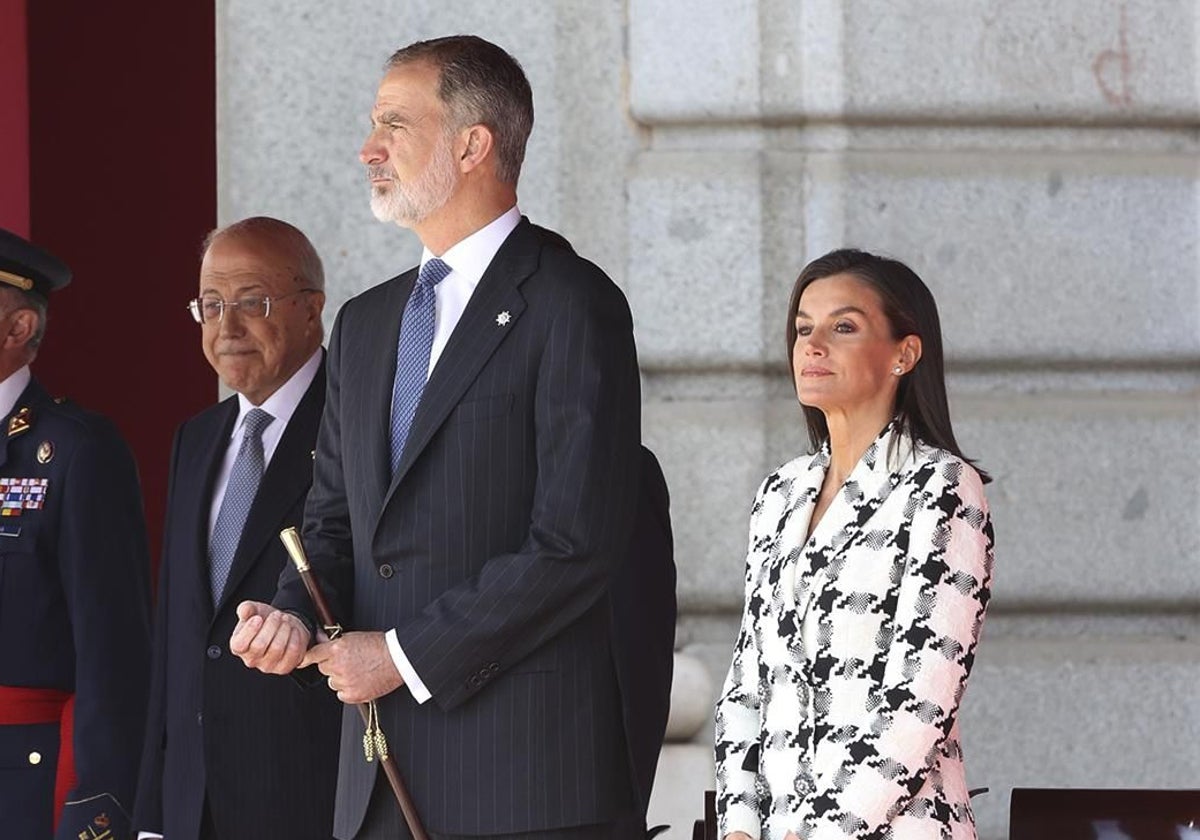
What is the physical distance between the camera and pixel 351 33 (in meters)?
5.19

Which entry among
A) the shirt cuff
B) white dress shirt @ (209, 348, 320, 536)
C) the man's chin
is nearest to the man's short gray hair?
the man's chin

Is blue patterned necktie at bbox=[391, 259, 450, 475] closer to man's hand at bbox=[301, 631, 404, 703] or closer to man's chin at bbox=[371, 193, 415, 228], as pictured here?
man's chin at bbox=[371, 193, 415, 228]

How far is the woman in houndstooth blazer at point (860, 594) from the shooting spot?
3.05 metres

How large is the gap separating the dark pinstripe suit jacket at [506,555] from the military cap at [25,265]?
4.19 feet

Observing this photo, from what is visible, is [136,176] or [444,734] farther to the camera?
[136,176]

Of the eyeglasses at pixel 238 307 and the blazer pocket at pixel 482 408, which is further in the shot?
the eyeglasses at pixel 238 307

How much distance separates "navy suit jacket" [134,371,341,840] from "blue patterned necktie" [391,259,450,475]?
710 mm

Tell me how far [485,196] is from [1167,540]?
2278mm

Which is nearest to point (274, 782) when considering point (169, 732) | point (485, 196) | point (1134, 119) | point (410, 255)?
point (169, 732)

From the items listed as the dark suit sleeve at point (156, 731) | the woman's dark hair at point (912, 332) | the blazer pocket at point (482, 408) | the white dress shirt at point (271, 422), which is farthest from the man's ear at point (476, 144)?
the dark suit sleeve at point (156, 731)

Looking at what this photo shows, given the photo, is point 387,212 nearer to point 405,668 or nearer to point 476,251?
point 476,251

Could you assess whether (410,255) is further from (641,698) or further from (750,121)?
(641,698)

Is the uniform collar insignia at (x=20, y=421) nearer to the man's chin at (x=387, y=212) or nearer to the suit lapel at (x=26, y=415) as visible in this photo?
the suit lapel at (x=26, y=415)

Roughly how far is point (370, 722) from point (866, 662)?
720 mm
